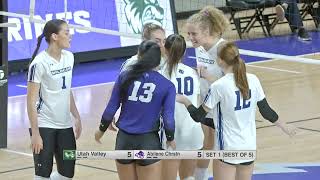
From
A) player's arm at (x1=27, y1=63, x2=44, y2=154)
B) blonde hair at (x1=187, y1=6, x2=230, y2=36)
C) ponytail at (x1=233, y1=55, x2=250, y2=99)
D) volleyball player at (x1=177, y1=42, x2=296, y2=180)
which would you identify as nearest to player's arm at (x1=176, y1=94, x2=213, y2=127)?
volleyball player at (x1=177, y1=42, x2=296, y2=180)

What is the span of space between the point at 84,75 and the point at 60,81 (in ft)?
25.9

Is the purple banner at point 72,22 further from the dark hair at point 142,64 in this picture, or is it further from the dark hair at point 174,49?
the dark hair at point 142,64

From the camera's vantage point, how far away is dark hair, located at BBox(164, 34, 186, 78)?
7.05 metres

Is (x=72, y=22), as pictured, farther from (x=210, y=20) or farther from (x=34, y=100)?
(x=34, y=100)

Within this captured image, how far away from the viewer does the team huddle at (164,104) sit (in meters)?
6.50

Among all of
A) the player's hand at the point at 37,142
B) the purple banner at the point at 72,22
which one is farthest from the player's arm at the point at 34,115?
the purple banner at the point at 72,22

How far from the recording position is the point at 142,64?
6.47 metres

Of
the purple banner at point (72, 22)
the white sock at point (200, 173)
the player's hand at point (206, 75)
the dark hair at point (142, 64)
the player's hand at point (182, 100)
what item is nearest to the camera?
the dark hair at point (142, 64)

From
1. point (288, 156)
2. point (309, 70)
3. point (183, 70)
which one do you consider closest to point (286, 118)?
point (288, 156)

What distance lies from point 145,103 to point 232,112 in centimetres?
66

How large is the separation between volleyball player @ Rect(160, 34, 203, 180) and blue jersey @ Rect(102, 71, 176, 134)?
586mm

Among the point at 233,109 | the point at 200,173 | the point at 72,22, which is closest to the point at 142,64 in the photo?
the point at 233,109

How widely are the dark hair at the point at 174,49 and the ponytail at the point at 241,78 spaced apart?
0.68 meters

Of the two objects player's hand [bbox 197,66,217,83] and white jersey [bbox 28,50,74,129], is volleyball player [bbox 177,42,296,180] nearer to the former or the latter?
player's hand [bbox 197,66,217,83]
